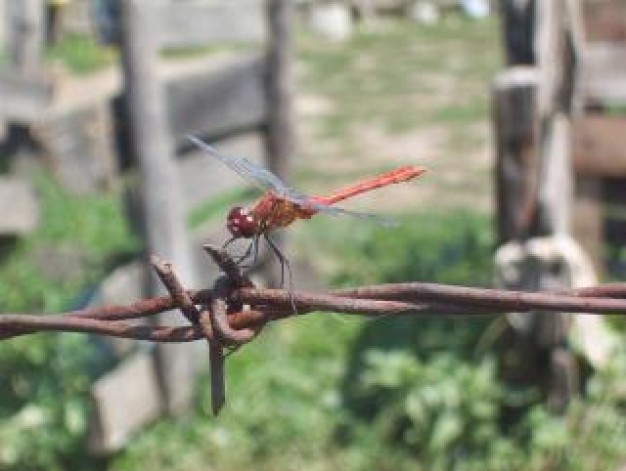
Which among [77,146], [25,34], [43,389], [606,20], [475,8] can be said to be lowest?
[475,8]

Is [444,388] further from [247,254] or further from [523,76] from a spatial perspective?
[247,254]

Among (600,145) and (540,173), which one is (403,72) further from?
(540,173)

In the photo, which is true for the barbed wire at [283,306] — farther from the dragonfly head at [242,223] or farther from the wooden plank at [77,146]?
the wooden plank at [77,146]

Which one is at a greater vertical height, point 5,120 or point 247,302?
point 247,302

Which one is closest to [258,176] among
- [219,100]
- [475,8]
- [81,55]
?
[219,100]

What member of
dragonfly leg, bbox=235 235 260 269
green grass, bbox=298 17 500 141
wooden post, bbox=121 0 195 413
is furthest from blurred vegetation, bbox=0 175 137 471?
green grass, bbox=298 17 500 141

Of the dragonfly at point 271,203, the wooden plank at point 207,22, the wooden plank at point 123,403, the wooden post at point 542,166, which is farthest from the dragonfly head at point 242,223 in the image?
the wooden plank at point 207,22

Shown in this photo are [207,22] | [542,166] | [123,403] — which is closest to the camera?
[542,166]

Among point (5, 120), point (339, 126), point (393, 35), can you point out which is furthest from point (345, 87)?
point (5, 120)
